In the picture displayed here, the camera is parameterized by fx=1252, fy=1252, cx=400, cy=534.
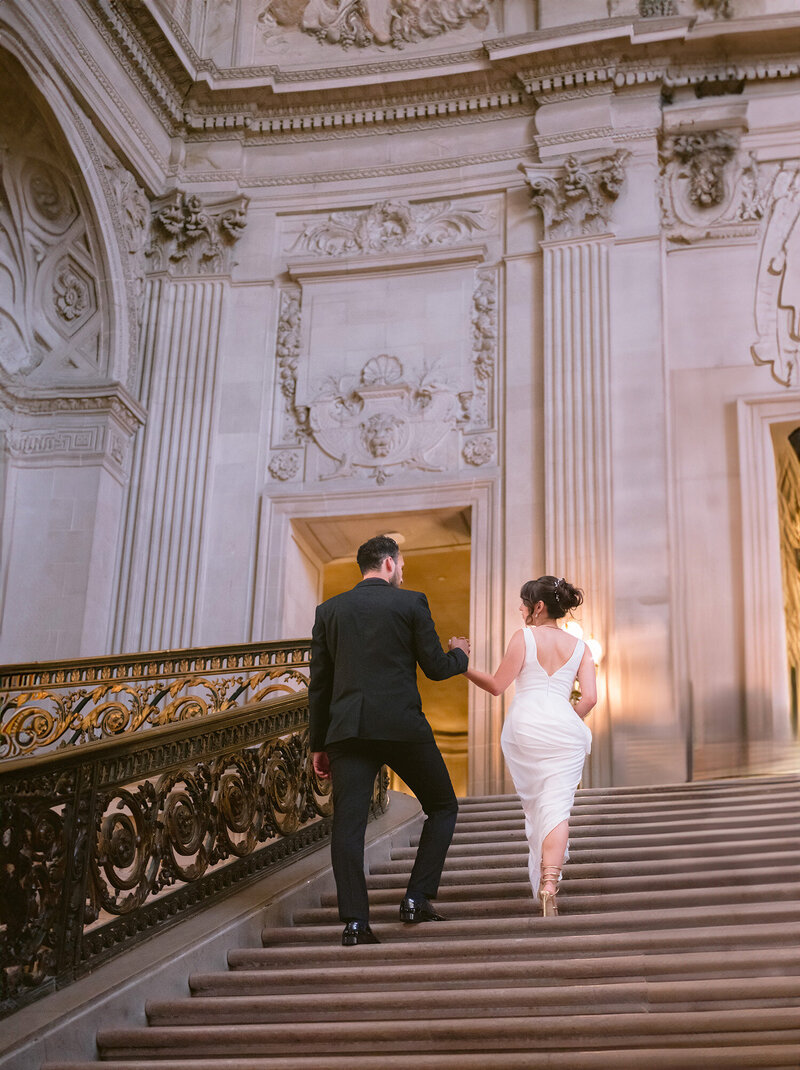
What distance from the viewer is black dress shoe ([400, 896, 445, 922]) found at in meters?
4.99

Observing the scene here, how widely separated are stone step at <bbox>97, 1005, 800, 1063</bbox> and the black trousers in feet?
2.30

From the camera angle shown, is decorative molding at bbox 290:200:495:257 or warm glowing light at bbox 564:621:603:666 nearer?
warm glowing light at bbox 564:621:603:666

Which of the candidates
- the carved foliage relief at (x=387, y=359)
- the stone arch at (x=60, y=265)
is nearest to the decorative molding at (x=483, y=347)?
the carved foliage relief at (x=387, y=359)

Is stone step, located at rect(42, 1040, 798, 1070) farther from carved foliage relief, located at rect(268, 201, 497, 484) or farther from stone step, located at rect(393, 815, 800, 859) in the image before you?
carved foliage relief, located at rect(268, 201, 497, 484)

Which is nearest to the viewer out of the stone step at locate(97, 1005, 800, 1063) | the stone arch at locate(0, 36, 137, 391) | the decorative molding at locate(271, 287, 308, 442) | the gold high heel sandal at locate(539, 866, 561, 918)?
the stone step at locate(97, 1005, 800, 1063)

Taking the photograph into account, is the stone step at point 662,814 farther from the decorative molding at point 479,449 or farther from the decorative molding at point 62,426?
the decorative molding at point 62,426

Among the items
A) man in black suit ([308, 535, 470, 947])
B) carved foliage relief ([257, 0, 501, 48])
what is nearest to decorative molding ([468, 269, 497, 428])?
carved foliage relief ([257, 0, 501, 48])

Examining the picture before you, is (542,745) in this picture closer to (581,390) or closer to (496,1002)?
(496,1002)

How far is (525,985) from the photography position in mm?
4246

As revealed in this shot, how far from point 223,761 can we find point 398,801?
2405 mm

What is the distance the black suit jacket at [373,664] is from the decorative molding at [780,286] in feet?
28.6

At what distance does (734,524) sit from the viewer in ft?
40.4

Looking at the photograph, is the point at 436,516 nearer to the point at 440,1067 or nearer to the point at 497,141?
the point at 497,141

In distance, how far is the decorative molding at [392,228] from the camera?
1420 centimetres
